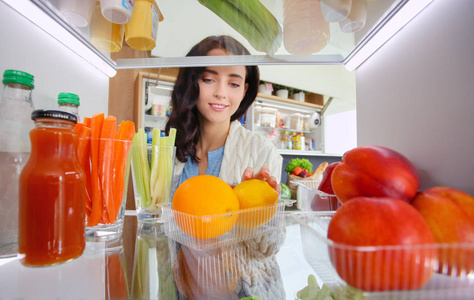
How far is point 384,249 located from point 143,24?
1.94 ft

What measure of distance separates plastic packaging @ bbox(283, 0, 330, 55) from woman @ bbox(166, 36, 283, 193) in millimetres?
477

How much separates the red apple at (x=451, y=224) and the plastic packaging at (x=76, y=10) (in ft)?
2.15

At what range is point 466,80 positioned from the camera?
35cm

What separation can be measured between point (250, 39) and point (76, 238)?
1.77 feet

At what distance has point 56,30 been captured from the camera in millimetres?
539

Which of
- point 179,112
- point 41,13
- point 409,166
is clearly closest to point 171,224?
point 409,166

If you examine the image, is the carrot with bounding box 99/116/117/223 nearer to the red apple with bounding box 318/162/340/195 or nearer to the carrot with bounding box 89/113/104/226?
the carrot with bounding box 89/113/104/226

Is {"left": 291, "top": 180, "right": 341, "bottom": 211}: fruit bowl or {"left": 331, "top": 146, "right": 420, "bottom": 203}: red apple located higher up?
{"left": 331, "top": 146, "right": 420, "bottom": 203}: red apple

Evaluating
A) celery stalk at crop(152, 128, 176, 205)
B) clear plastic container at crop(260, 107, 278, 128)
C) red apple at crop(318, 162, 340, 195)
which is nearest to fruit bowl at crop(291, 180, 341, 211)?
red apple at crop(318, 162, 340, 195)

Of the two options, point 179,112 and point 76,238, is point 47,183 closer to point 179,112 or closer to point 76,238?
point 76,238

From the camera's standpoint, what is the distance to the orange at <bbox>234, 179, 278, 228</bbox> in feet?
1.41

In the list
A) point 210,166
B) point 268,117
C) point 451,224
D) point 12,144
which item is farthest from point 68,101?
point 268,117

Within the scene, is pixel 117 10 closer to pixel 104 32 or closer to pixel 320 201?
pixel 104 32

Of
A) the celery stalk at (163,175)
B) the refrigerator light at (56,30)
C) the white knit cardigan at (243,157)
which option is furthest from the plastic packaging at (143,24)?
the white knit cardigan at (243,157)
